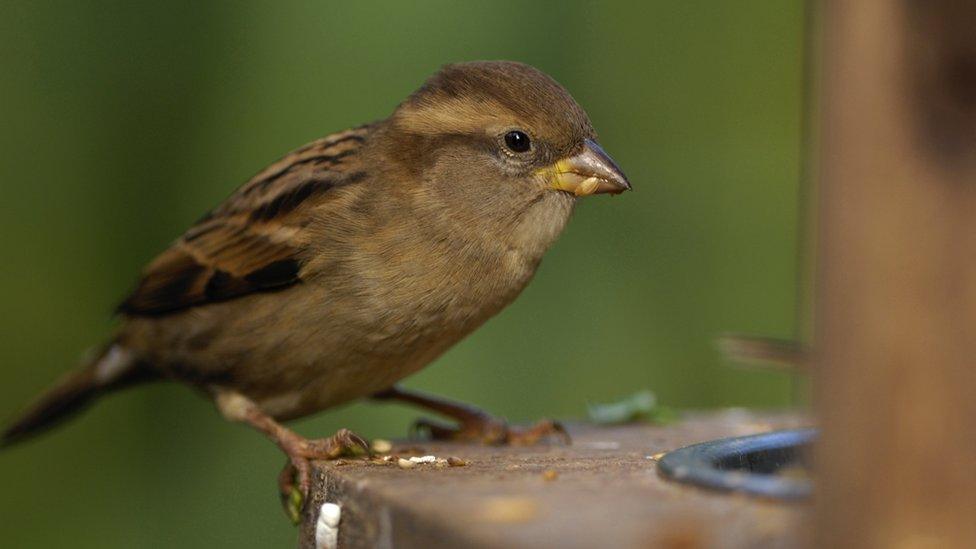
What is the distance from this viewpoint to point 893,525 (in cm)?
137

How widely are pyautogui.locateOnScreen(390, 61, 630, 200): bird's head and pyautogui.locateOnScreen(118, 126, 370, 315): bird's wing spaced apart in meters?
0.22

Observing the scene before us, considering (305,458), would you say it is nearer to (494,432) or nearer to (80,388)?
(494,432)

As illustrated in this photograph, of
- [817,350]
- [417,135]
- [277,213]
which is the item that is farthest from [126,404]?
[817,350]

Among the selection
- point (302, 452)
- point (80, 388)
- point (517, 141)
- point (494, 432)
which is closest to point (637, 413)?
point (494, 432)

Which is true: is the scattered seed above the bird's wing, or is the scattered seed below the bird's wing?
below

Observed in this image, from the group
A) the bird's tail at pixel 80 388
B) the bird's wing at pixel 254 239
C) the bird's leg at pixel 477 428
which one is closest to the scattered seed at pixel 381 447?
the bird's leg at pixel 477 428

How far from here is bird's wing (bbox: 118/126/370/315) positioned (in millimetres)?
3320

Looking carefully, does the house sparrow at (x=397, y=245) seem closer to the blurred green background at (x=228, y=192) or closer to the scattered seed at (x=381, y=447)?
the scattered seed at (x=381, y=447)

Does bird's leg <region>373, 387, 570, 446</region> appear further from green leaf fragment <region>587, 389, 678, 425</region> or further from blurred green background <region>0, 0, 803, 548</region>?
blurred green background <region>0, 0, 803, 548</region>

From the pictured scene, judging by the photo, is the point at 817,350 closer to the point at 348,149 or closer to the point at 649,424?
the point at 649,424

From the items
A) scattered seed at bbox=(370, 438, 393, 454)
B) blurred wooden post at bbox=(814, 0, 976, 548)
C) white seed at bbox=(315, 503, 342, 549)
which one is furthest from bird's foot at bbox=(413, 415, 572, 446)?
blurred wooden post at bbox=(814, 0, 976, 548)

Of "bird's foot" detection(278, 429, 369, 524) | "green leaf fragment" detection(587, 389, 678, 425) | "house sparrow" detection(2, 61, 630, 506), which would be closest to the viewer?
"bird's foot" detection(278, 429, 369, 524)

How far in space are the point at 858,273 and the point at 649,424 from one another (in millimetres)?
1918

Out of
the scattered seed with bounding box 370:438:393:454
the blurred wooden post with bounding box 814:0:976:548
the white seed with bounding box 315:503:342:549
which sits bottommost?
the scattered seed with bounding box 370:438:393:454
